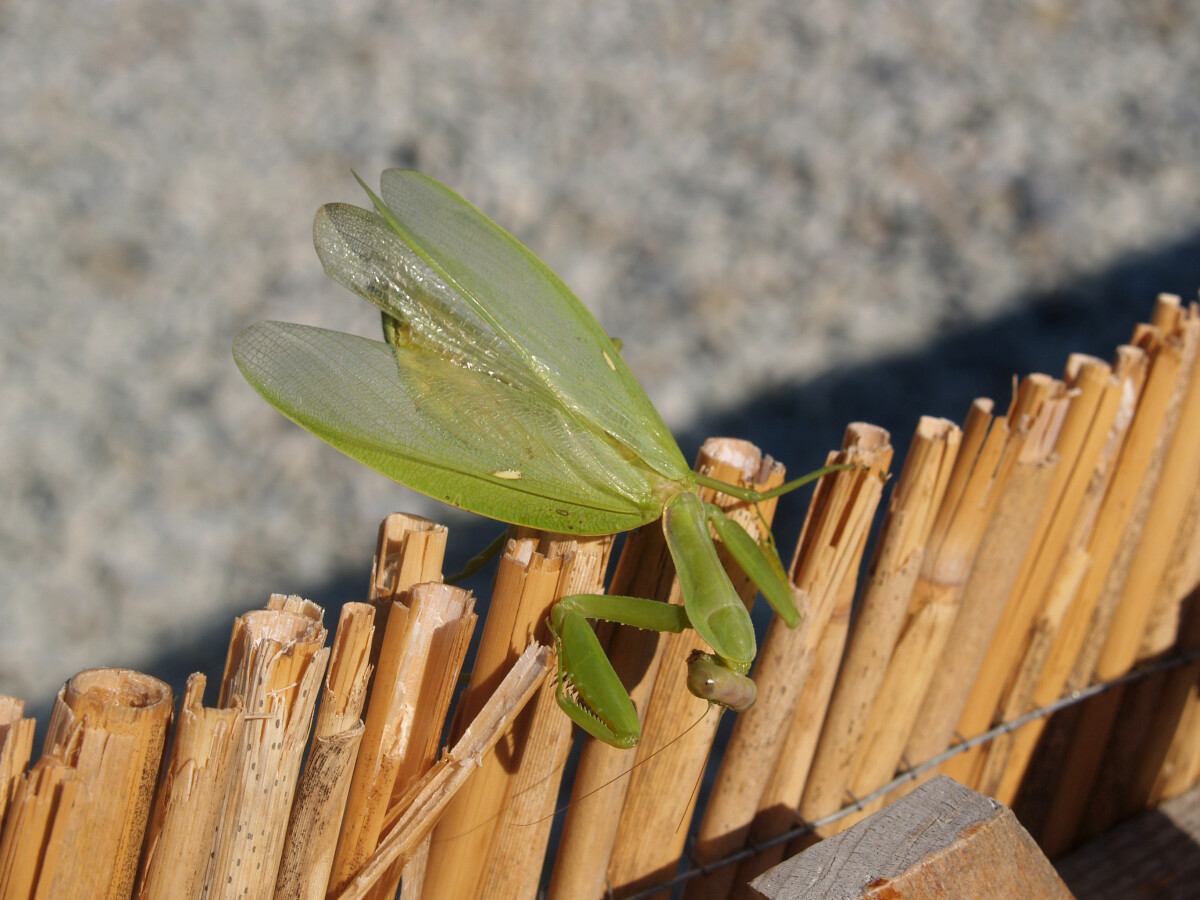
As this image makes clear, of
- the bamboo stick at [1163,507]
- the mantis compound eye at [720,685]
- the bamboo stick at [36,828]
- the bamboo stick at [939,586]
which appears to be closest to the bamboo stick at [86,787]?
the bamboo stick at [36,828]

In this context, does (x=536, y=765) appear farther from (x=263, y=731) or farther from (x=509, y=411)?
(x=509, y=411)

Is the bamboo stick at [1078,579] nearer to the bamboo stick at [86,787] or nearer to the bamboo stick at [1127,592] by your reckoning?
the bamboo stick at [1127,592]

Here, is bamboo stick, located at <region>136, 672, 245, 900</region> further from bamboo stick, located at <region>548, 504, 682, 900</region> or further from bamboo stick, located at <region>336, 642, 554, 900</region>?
bamboo stick, located at <region>548, 504, 682, 900</region>

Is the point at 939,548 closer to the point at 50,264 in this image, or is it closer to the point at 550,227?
the point at 550,227

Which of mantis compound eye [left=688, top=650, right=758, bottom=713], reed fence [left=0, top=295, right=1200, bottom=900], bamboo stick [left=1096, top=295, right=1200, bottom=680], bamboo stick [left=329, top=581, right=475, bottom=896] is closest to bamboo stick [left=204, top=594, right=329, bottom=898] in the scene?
reed fence [left=0, top=295, right=1200, bottom=900]

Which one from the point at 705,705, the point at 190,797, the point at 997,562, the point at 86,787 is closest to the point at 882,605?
the point at 997,562
